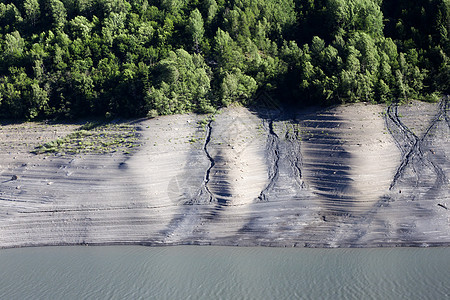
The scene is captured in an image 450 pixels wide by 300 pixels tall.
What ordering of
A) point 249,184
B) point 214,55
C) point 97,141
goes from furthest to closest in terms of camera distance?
point 214,55
point 97,141
point 249,184

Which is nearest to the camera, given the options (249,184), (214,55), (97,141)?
(249,184)

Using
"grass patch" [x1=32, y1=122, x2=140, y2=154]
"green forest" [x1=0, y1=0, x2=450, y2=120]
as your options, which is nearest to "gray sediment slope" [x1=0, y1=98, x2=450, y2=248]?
"grass patch" [x1=32, y1=122, x2=140, y2=154]

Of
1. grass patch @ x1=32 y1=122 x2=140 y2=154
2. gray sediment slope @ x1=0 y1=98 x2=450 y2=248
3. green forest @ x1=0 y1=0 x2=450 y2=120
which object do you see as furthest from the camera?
green forest @ x1=0 y1=0 x2=450 y2=120

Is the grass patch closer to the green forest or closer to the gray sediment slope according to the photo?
the gray sediment slope

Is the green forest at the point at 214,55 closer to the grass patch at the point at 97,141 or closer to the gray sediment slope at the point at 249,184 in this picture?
the grass patch at the point at 97,141

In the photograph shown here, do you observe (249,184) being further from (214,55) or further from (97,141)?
(214,55)

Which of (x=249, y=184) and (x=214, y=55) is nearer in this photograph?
(x=249, y=184)

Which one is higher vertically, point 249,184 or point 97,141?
point 97,141

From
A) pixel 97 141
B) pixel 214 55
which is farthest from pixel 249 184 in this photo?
pixel 214 55
